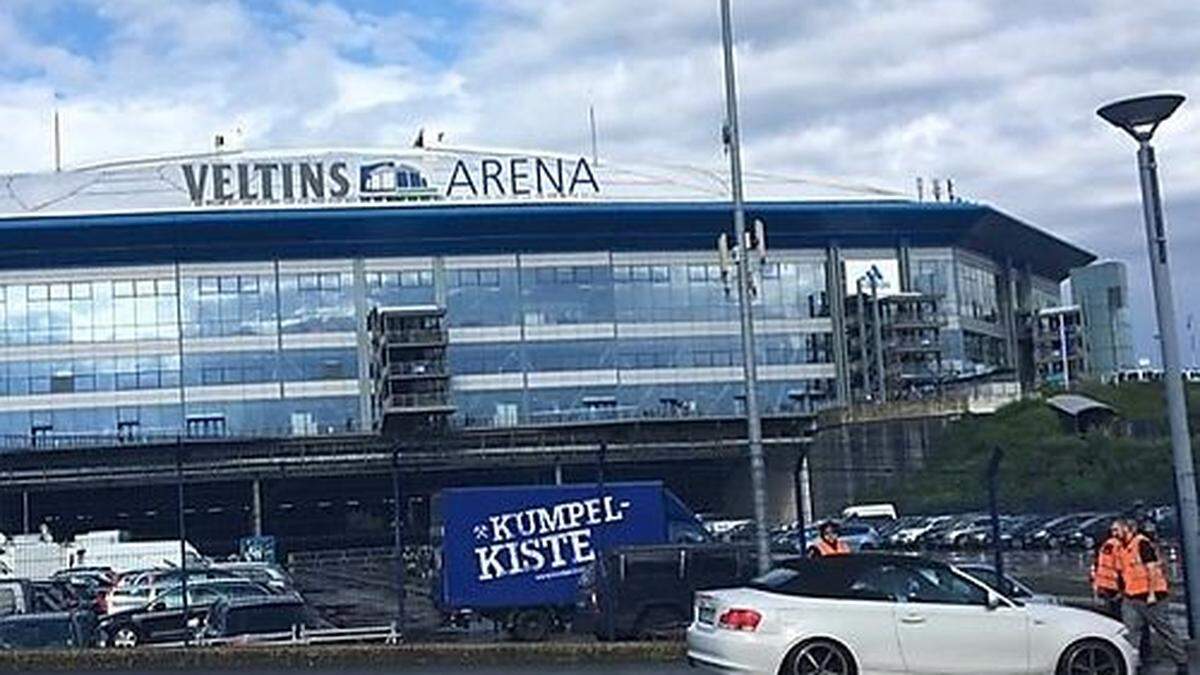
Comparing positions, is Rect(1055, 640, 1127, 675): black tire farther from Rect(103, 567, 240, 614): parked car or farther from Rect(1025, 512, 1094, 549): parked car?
Rect(1025, 512, 1094, 549): parked car

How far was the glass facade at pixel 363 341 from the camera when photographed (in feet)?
326

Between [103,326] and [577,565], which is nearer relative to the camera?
[577,565]

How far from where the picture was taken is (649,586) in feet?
91.6

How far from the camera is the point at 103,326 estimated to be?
101125 mm

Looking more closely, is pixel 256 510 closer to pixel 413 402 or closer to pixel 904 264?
pixel 413 402

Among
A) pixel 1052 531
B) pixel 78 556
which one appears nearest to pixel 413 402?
pixel 78 556

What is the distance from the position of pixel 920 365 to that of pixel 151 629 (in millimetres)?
82241

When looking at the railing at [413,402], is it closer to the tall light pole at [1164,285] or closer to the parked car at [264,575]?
the parked car at [264,575]

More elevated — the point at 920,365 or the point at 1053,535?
the point at 920,365

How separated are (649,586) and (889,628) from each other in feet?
36.1

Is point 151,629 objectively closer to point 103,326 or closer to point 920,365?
point 103,326

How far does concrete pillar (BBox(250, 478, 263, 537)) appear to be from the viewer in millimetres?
86675

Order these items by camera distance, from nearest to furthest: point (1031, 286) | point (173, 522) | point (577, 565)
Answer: point (577, 565), point (173, 522), point (1031, 286)

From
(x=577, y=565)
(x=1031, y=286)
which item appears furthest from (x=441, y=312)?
(x=577, y=565)
